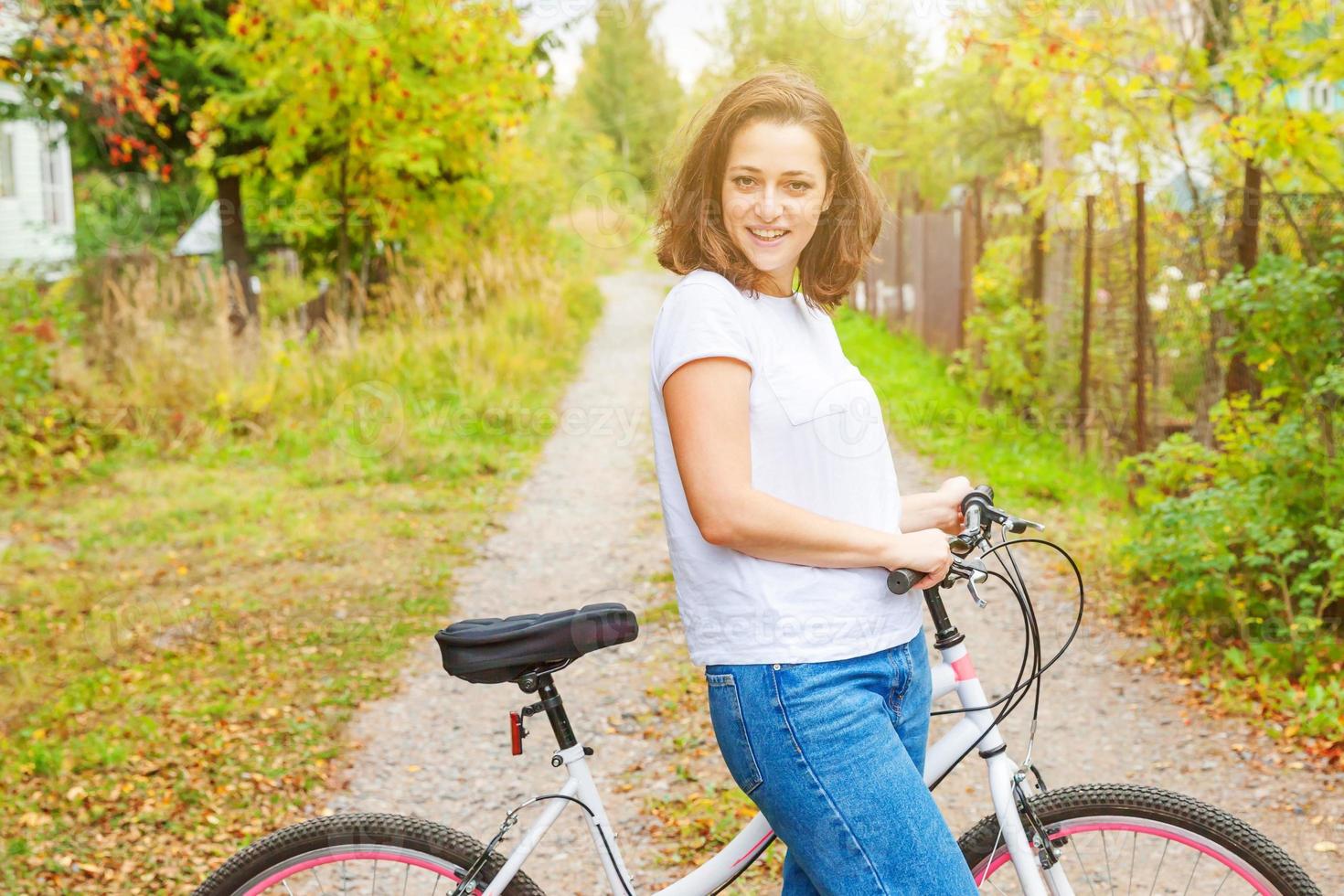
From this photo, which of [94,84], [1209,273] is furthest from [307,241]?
[1209,273]

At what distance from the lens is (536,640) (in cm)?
186

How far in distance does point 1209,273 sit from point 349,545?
4882 millimetres

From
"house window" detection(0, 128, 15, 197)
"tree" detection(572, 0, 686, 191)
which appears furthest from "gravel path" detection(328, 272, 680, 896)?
"tree" detection(572, 0, 686, 191)

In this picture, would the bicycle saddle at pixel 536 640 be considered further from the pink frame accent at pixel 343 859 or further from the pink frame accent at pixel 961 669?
the pink frame accent at pixel 961 669

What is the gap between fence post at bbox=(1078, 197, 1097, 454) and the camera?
7969mm

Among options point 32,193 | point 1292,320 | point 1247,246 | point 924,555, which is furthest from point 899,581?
point 32,193

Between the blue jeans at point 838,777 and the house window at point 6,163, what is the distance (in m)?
23.4

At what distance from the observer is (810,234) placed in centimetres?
196

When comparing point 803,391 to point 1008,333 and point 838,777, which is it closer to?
point 838,777

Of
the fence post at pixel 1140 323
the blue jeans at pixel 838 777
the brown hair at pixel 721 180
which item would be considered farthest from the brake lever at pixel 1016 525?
the fence post at pixel 1140 323

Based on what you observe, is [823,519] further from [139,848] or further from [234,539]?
[234,539]

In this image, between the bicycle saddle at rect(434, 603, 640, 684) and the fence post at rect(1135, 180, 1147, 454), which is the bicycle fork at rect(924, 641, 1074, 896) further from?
the fence post at rect(1135, 180, 1147, 454)

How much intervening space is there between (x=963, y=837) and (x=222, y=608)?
4739 mm

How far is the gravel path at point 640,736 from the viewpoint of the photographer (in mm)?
3854
